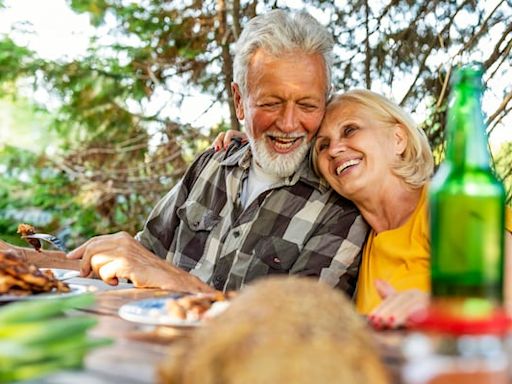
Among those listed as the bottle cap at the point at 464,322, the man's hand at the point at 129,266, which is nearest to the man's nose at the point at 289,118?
the man's hand at the point at 129,266

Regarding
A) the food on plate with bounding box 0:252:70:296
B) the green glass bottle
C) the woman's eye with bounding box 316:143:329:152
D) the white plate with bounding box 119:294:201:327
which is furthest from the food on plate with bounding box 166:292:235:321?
the woman's eye with bounding box 316:143:329:152

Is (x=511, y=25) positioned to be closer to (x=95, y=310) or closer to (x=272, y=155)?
(x=272, y=155)

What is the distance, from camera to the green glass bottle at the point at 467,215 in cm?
83

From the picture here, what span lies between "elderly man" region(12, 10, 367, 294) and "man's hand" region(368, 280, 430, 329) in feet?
3.31

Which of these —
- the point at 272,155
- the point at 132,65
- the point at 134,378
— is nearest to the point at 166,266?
the point at 272,155

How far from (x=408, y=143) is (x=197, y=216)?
0.85 metres

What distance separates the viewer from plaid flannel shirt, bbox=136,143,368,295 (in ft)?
7.84

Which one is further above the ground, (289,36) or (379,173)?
(289,36)

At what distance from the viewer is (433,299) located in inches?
33.1

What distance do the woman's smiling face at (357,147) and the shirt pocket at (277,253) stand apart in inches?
10.6

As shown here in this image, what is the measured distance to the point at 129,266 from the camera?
2082 millimetres

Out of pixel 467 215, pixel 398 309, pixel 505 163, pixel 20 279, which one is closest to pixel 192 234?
pixel 20 279

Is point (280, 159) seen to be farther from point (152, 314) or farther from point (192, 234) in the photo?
point (152, 314)

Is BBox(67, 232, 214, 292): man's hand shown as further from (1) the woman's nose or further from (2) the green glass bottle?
(2) the green glass bottle
